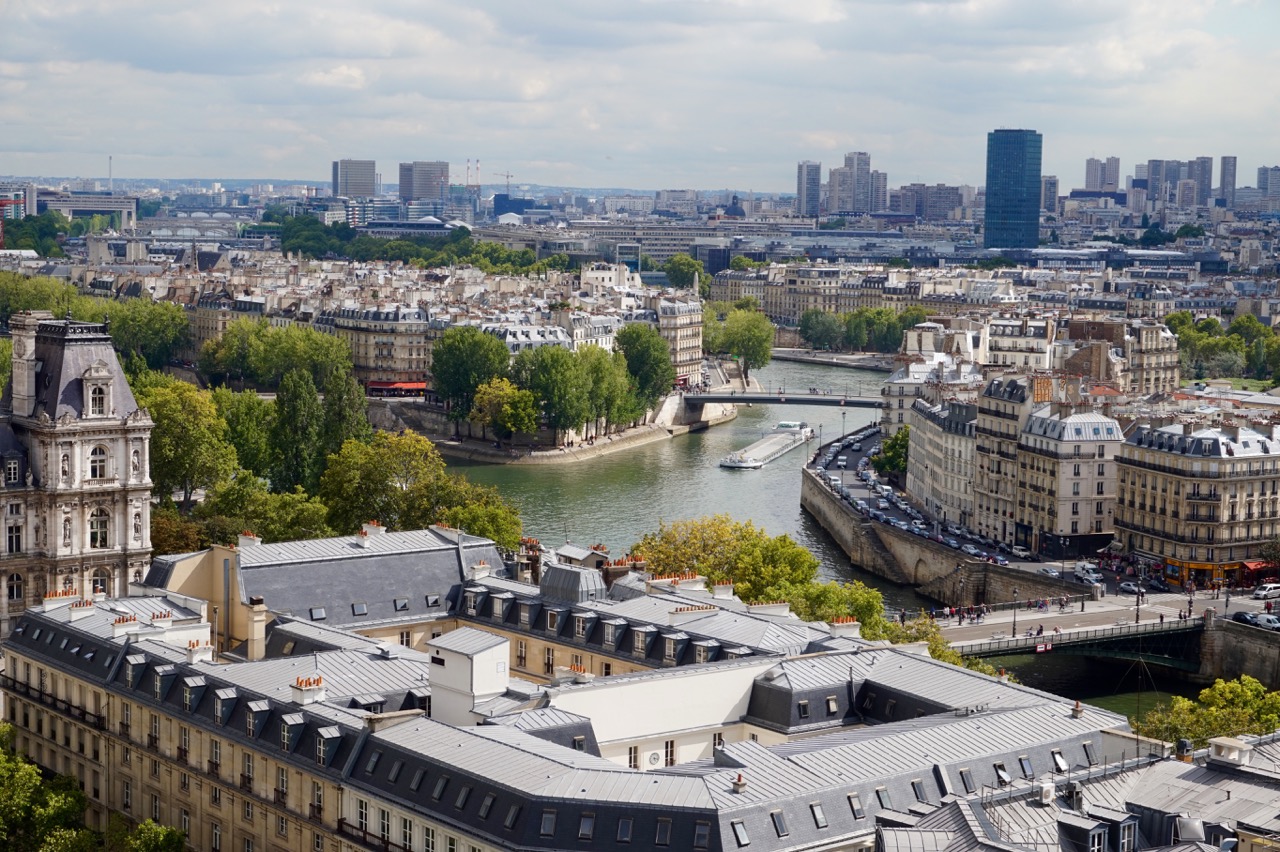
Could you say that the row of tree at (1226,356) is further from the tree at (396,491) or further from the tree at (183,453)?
the tree at (396,491)

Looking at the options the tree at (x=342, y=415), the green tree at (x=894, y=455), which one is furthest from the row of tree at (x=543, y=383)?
the green tree at (x=894, y=455)

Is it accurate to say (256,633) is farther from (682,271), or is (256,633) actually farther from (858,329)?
(682,271)

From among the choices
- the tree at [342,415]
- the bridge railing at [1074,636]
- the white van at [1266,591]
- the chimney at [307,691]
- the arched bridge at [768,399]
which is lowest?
the bridge railing at [1074,636]

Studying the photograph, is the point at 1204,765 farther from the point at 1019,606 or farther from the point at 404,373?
the point at 404,373

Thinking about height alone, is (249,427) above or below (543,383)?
above

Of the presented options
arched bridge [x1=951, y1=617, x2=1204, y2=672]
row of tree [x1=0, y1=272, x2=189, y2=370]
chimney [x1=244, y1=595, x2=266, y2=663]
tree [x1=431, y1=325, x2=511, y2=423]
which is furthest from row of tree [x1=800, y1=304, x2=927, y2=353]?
chimney [x1=244, y1=595, x2=266, y2=663]

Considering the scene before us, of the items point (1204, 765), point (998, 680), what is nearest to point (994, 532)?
Result: point (998, 680)

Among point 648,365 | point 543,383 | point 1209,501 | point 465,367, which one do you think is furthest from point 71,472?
point 648,365
